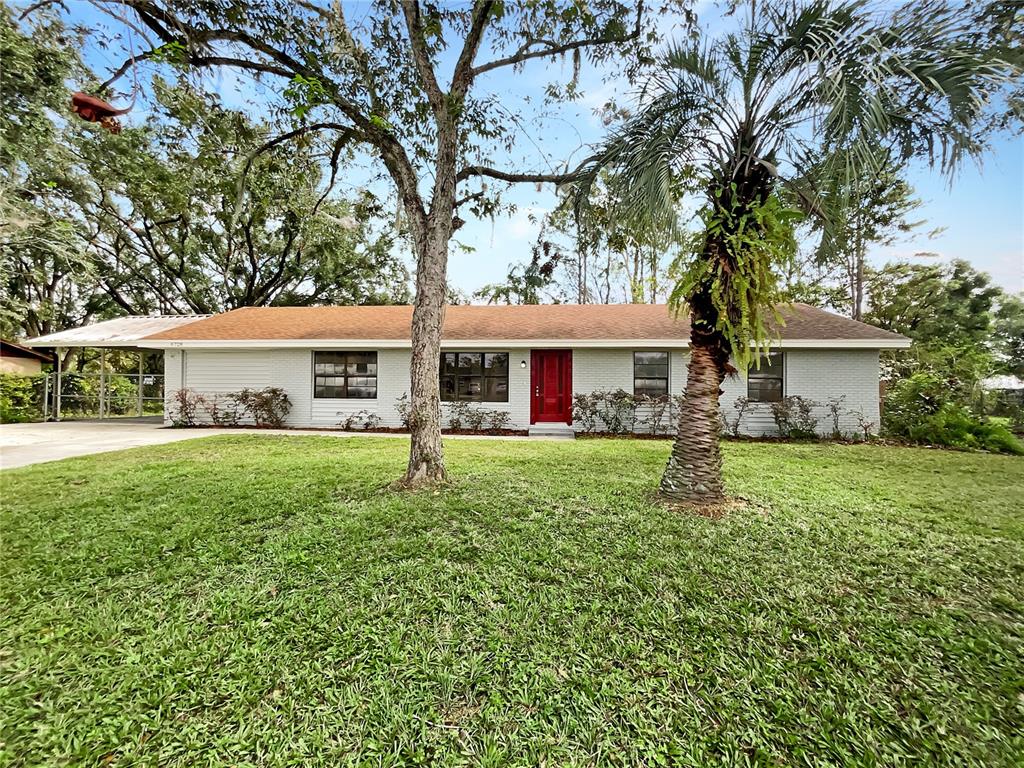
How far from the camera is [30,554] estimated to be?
12.5 ft

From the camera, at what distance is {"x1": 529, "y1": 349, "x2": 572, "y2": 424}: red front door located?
1260 centimetres

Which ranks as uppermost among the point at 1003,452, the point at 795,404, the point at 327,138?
the point at 327,138

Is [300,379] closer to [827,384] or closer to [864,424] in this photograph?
[827,384]

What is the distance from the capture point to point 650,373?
1221cm

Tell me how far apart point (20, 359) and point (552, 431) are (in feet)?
78.1

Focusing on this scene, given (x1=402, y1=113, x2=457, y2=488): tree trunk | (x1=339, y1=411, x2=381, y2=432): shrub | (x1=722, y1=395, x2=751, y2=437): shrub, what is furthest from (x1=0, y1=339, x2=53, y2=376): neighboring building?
(x1=722, y1=395, x2=751, y2=437): shrub

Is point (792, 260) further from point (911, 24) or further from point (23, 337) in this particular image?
point (23, 337)

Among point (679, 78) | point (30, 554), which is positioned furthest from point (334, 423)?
point (679, 78)

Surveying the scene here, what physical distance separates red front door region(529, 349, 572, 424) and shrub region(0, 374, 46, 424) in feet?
54.5

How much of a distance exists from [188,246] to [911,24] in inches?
1098

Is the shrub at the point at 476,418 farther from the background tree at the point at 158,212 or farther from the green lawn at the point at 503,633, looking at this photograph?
the green lawn at the point at 503,633

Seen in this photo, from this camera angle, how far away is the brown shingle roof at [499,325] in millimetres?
11820

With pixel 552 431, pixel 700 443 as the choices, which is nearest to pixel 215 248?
pixel 552 431

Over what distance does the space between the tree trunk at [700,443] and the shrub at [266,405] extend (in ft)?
37.9
